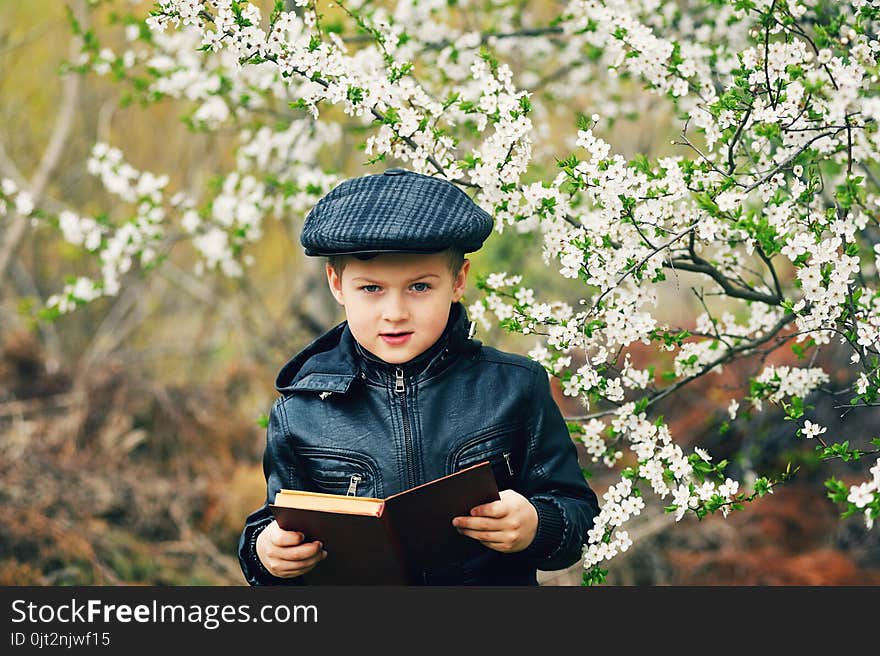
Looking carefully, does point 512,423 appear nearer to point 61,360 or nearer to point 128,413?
point 128,413

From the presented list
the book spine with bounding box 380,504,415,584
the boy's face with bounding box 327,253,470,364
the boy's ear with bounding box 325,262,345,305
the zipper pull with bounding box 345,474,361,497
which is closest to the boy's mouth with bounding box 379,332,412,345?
the boy's face with bounding box 327,253,470,364

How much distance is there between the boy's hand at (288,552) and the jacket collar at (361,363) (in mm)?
356

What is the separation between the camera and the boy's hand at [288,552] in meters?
2.18

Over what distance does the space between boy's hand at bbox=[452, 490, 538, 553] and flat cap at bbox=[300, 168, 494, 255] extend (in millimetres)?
598

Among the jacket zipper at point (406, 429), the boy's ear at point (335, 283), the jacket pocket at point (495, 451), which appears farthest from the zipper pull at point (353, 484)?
the boy's ear at point (335, 283)

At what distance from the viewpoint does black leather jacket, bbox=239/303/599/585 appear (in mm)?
2295

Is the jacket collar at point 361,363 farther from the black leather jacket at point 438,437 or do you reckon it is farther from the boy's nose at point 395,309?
the boy's nose at point 395,309

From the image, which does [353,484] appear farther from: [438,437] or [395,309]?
[395,309]

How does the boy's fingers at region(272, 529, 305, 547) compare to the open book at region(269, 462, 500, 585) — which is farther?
the boy's fingers at region(272, 529, 305, 547)

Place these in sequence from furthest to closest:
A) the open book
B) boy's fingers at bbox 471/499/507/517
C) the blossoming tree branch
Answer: the blossoming tree branch
boy's fingers at bbox 471/499/507/517
the open book

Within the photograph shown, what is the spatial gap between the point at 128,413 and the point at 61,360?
1.19 m

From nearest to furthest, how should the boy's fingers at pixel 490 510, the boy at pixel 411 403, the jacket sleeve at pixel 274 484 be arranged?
the boy's fingers at pixel 490 510 < the boy at pixel 411 403 < the jacket sleeve at pixel 274 484

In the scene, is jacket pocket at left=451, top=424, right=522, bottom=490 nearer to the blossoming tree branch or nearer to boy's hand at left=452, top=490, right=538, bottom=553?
boy's hand at left=452, top=490, right=538, bottom=553
